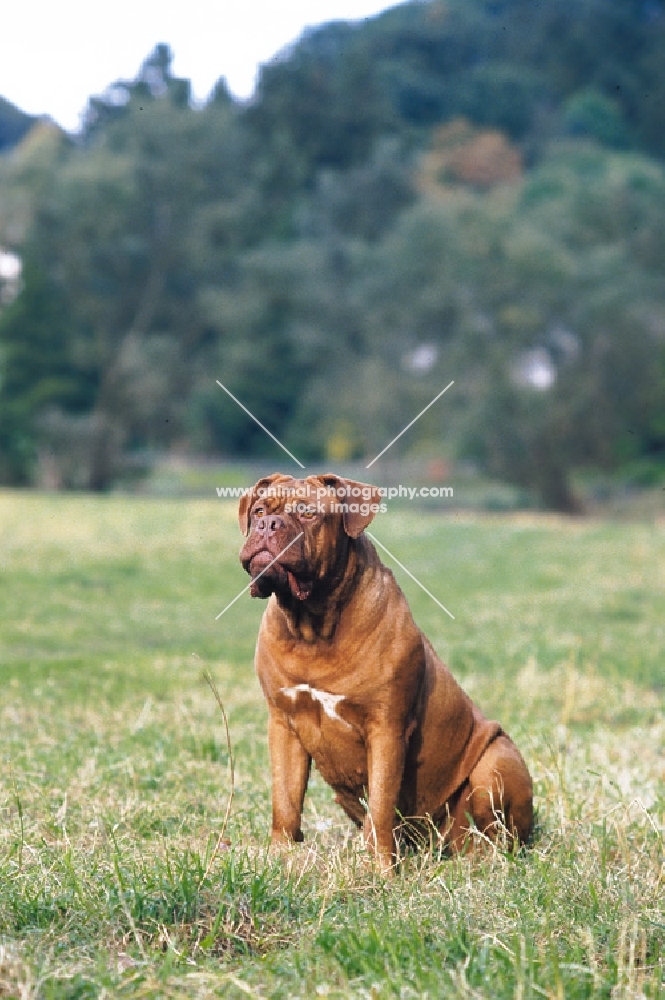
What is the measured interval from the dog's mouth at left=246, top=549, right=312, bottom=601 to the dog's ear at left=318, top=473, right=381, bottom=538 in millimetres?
268

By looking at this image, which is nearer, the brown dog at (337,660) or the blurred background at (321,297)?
the brown dog at (337,660)

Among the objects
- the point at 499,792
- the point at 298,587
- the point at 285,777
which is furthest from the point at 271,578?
the point at 499,792

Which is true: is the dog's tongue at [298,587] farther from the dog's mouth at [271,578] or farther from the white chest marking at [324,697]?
the white chest marking at [324,697]

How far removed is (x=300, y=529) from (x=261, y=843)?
135cm

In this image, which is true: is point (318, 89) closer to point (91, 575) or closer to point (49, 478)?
point (49, 478)

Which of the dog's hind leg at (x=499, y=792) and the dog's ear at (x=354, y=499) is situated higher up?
the dog's ear at (x=354, y=499)

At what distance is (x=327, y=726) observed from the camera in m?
4.53

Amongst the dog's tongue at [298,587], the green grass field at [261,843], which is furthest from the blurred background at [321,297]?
the dog's tongue at [298,587]

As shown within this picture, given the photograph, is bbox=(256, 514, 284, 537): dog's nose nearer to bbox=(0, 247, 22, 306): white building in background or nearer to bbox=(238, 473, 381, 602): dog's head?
bbox=(238, 473, 381, 602): dog's head

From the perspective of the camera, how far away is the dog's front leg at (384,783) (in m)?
4.45

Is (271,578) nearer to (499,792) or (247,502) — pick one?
(247,502)

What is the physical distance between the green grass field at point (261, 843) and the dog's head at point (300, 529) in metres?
0.95

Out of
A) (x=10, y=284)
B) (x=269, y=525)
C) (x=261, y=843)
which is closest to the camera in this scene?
(x=269, y=525)

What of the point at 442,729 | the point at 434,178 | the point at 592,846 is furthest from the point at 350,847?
the point at 434,178
